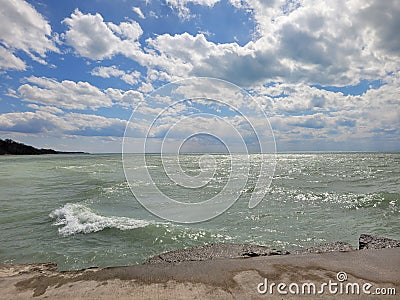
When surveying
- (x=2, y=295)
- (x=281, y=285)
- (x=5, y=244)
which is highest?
(x=281, y=285)

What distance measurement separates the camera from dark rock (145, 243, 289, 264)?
12.9 feet

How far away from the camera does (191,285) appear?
276cm

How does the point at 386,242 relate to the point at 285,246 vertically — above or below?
above

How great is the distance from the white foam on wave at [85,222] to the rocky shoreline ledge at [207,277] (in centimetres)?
427

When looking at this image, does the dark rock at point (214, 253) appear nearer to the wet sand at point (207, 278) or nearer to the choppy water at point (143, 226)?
the wet sand at point (207, 278)

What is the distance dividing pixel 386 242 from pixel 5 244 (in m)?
7.88

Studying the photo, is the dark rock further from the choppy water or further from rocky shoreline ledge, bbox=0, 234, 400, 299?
the choppy water

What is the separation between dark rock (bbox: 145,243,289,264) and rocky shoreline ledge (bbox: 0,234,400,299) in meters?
0.63

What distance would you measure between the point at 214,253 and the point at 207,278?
3.92 feet

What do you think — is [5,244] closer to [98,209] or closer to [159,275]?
[98,209]

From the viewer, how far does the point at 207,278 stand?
2.88 metres

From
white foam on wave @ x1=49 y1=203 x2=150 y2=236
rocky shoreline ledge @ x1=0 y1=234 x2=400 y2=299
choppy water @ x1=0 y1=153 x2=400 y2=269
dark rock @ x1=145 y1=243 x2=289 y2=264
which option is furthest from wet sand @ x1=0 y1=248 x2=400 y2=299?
white foam on wave @ x1=49 y1=203 x2=150 y2=236

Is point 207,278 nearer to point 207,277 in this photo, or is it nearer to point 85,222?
point 207,277

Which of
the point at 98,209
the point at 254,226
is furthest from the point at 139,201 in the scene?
the point at 254,226
